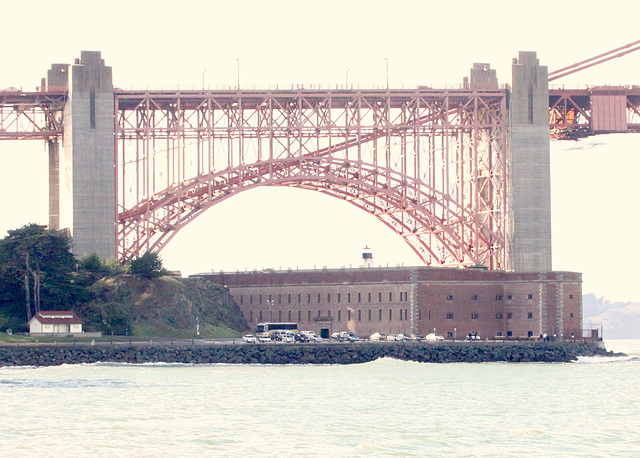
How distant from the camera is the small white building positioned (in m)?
141

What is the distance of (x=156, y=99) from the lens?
154 meters

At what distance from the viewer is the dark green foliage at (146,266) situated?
15088 cm

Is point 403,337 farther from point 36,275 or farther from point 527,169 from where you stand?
point 36,275

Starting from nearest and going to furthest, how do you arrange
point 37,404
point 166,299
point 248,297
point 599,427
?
point 599,427, point 37,404, point 166,299, point 248,297

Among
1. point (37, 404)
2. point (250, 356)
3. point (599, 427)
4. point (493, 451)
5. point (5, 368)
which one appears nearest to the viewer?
point (493, 451)

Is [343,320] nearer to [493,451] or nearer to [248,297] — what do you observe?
[248,297]

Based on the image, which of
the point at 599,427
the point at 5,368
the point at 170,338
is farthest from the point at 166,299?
the point at 599,427

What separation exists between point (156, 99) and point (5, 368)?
124 feet

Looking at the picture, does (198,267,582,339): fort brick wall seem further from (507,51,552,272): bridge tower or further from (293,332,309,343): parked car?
(293,332,309,343): parked car

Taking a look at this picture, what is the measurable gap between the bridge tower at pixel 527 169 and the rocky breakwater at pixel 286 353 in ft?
41.9

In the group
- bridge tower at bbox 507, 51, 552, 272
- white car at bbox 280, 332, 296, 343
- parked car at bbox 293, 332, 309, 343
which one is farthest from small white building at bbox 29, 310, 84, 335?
bridge tower at bbox 507, 51, 552, 272

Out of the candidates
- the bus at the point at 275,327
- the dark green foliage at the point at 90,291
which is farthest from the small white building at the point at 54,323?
the bus at the point at 275,327

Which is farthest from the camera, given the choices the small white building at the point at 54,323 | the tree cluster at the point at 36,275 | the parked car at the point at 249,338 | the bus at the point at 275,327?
the bus at the point at 275,327

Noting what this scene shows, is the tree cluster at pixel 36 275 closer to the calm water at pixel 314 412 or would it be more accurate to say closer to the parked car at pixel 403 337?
the calm water at pixel 314 412
